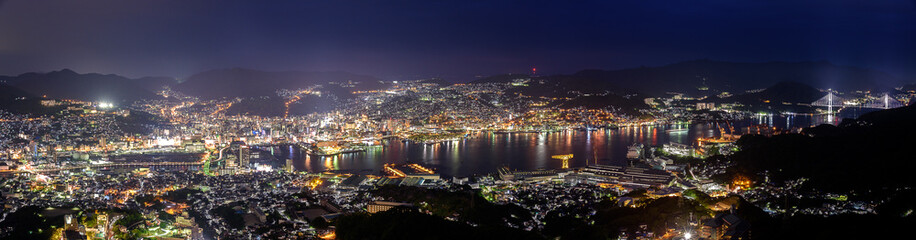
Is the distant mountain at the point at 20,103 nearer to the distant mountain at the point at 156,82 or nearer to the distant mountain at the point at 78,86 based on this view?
the distant mountain at the point at 78,86

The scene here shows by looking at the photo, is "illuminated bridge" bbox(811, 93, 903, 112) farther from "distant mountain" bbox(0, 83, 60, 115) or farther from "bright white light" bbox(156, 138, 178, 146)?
"distant mountain" bbox(0, 83, 60, 115)

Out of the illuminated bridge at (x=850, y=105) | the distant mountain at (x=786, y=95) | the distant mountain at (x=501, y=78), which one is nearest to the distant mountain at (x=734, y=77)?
the distant mountain at (x=501, y=78)

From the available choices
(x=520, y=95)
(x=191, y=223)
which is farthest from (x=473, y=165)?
(x=520, y=95)

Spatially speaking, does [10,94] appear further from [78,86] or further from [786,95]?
[786,95]

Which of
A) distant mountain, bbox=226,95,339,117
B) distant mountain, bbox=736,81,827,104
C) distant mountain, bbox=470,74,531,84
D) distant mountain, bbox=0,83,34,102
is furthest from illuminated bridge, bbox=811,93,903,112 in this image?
distant mountain, bbox=0,83,34,102

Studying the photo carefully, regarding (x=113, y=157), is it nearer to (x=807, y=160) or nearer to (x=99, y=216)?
(x=99, y=216)
